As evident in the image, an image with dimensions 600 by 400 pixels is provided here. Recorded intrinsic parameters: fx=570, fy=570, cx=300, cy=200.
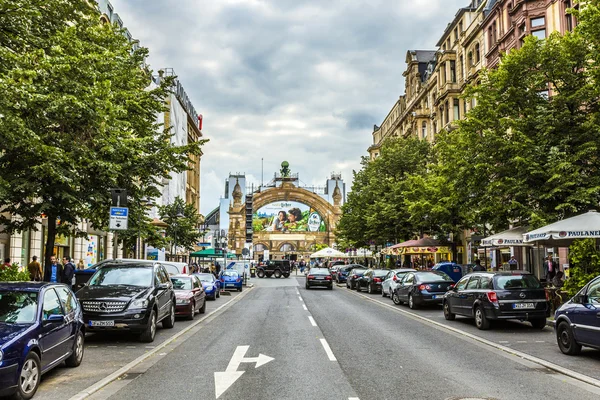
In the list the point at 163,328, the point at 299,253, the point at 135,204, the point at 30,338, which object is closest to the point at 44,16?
the point at 135,204

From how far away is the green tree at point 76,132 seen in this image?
11.7m

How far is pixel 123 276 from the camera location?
13414mm

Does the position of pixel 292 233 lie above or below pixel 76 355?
above

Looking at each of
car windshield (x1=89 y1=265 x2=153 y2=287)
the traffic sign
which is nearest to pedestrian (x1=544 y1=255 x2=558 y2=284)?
car windshield (x1=89 y1=265 x2=153 y2=287)

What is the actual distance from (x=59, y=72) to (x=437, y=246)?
24.1 meters

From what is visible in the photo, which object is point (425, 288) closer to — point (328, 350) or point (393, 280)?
Answer: point (393, 280)

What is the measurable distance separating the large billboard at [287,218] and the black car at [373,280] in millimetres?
71301

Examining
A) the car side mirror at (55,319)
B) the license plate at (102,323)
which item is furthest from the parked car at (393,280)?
the car side mirror at (55,319)

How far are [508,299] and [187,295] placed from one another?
919cm

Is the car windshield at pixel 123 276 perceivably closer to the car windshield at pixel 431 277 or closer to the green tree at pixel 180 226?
the car windshield at pixel 431 277

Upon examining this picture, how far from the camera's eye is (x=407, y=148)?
43.4 metres

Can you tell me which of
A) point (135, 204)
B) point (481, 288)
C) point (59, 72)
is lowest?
point (481, 288)

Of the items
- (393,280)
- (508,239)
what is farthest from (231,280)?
(508,239)

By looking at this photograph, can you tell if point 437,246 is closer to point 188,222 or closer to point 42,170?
point 188,222
